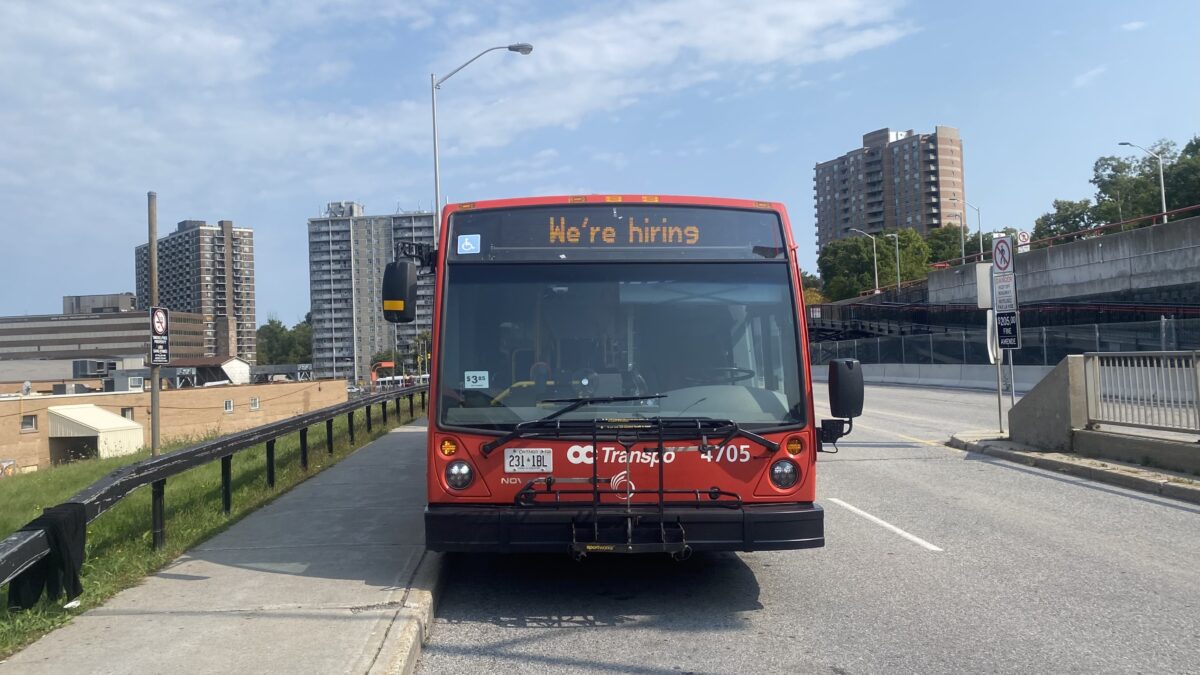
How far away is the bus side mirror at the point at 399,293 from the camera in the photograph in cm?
665

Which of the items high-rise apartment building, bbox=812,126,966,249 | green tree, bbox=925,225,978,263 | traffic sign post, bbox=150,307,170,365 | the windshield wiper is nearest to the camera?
the windshield wiper

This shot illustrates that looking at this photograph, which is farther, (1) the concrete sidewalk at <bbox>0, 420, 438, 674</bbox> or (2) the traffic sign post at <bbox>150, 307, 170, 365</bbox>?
(2) the traffic sign post at <bbox>150, 307, 170, 365</bbox>

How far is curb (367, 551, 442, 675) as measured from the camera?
15.6ft

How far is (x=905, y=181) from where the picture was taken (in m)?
182

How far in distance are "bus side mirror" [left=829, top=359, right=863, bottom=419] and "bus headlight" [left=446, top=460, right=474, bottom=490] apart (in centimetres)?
252

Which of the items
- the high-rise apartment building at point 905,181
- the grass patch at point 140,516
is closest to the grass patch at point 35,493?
the grass patch at point 140,516

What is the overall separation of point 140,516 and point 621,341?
5.80 m

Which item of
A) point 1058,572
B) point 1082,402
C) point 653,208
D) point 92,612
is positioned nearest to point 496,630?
point 92,612

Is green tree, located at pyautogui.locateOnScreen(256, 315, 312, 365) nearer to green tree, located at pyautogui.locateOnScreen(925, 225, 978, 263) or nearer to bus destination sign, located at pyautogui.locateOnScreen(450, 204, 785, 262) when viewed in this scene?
green tree, located at pyautogui.locateOnScreen(925, 225, 978, 263)

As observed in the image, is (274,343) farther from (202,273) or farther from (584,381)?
(584,381)

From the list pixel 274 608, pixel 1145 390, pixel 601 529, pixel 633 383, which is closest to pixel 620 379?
pixel 633 383

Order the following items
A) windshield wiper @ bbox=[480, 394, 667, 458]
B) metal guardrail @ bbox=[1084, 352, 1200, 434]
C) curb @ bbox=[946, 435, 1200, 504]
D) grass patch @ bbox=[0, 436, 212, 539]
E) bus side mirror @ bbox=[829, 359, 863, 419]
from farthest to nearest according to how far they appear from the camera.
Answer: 1. grass patch @ bbox=[0, 436, 212, 539]
2. metal guardrail @ bbox=[1084, 352, 1200, 434]
3. curb @ bbox=[946, 435, 1200, 504]
4. bus side mirror @ bbox=[829, 359, 863, 419]
5. windshield wiper @ bbox=[480, 394, 667, 458]

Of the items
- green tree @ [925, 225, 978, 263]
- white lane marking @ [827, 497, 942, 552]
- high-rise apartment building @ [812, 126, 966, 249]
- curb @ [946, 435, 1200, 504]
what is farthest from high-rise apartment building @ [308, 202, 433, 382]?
high-rise apartment building @ [812, 126, 966, 249]

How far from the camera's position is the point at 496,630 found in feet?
19.4
